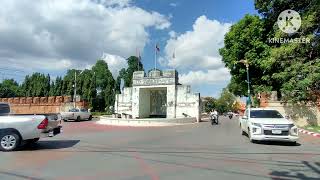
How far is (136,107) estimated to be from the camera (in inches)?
1757

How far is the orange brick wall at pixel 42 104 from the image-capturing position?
57.1 m

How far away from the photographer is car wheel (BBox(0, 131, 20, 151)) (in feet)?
44.5

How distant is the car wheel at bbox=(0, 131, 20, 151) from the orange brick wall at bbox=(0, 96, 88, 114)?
4247cm

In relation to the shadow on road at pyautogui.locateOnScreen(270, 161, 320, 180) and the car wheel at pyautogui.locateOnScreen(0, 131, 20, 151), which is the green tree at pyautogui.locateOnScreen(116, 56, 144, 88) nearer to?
the car wheel at pyautogui.locateOnScreen(0, 131, 20, 151)

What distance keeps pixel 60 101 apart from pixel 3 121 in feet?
147

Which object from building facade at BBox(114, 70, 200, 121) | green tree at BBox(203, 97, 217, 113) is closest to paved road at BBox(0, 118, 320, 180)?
building facade at BBox(114, 70, 200, 121)

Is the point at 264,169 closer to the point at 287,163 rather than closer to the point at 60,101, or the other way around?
the point at 287,163

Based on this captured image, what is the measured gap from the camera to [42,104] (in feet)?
193

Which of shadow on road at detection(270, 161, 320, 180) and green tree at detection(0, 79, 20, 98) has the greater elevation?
green tree at detection(0, 79, 20, 98)

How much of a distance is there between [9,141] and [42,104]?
47174 mm

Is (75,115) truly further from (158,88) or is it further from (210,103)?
(210,103)

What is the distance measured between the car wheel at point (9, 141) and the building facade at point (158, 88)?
29.6m

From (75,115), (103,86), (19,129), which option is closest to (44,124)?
(19,129)

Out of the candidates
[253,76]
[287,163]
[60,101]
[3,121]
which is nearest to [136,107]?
[253,76]
